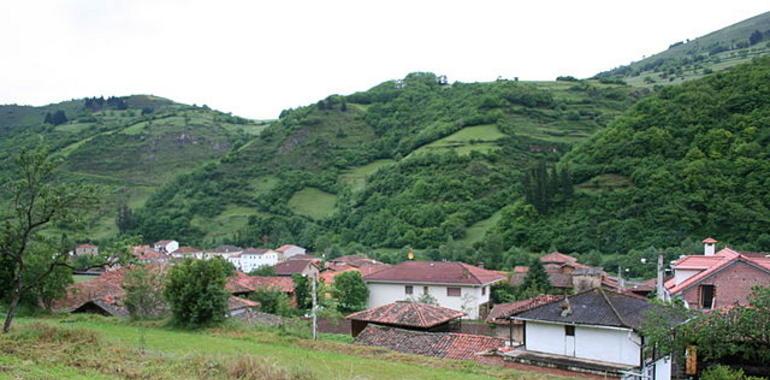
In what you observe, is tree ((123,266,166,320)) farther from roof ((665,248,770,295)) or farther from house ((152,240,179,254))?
house ((152,240,179,254))

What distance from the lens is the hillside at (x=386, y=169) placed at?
82.0 m

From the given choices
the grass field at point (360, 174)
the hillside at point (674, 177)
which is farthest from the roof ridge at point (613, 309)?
the grass field at point (360, 174)

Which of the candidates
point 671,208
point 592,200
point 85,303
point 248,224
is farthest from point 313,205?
point 85,303

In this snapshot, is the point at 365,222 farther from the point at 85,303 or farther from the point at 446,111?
the point at 85,303

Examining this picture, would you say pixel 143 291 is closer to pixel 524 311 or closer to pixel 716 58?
pixel 524 311

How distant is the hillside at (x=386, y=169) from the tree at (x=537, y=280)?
27880mm

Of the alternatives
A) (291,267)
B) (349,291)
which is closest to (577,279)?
(349,291)

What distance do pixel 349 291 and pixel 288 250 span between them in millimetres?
46265

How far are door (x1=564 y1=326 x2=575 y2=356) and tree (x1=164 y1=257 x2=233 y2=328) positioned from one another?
37.4 feet

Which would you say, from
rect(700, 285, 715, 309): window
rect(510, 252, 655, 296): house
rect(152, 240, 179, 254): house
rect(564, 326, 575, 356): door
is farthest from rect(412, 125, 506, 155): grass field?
rect(564, 326, 575, 356): door

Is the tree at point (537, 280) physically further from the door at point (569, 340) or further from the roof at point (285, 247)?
the roof at point (285, 247)

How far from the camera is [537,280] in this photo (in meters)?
42.6

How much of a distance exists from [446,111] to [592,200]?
6264 centimetres

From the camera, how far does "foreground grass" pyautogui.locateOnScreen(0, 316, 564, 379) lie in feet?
36.2
